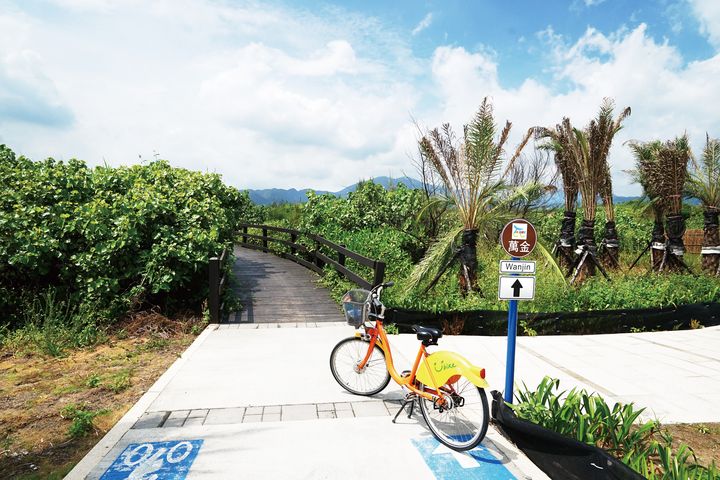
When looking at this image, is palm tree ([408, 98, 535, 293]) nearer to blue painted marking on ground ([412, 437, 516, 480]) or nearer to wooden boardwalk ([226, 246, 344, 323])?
wooden boardwalk ([226, 246, 344, 323])

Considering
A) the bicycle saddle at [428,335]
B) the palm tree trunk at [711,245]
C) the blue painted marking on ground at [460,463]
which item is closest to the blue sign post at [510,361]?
the blue painted marking on ground at [460,463]

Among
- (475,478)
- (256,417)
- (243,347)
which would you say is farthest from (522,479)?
→ (243,347)

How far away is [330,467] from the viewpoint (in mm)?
3555

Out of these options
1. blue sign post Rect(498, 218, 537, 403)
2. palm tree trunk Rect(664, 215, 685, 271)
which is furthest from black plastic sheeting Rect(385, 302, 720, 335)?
palm tree trunk Rect(664, 215, 685, 271)

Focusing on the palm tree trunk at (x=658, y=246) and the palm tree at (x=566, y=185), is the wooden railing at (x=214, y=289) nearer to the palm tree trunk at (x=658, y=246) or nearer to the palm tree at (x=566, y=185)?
the palm tree at (x=566, y=185)

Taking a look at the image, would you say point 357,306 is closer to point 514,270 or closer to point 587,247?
point 514,270

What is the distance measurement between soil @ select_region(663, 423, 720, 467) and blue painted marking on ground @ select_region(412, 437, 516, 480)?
1.55 meters

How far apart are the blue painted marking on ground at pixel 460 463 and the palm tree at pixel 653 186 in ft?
35.4

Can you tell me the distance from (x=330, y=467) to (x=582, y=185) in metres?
10.4

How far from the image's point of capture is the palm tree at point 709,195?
39.1 feet

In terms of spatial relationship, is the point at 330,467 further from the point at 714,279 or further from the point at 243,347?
the point at 714,279

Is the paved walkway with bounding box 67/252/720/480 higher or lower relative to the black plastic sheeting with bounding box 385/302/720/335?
lower

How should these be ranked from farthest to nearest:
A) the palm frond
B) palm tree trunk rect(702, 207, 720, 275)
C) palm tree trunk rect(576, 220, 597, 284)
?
palm tree trunk rect(702, 207, 720, 275) → palm tree trunk rect(576, 220, 597, 284) → the palm frond

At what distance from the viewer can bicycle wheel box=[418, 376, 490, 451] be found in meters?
3.82
